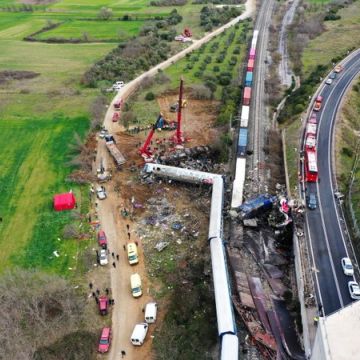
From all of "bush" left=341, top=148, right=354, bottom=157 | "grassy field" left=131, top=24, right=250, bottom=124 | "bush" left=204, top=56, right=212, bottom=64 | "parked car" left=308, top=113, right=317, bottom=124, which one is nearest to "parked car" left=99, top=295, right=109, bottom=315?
"grassy field" left=131, top=24, right=250, bottom=124

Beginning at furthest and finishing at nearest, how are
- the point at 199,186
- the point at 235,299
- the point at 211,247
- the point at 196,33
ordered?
the point at 196,33 < the point at 199,186 < the point at 211,247 < the point at 235,299

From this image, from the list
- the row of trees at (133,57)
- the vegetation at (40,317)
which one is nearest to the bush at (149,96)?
the row of trees at (133,57)

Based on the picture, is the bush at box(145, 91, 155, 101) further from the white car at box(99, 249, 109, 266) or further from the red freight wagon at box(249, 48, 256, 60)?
the white car at box(99, 249, 109, 266)

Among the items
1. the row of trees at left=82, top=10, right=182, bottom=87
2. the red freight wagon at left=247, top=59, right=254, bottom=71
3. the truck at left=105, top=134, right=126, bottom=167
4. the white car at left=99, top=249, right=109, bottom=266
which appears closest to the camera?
the white car at left=99, top=249, right=109, bottom=266

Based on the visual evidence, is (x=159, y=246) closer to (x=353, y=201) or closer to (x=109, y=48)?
(x=353, y=201)

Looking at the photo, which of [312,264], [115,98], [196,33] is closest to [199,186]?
[312,264]

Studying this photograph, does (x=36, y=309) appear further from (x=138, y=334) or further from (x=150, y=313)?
(x=150, y=313)
